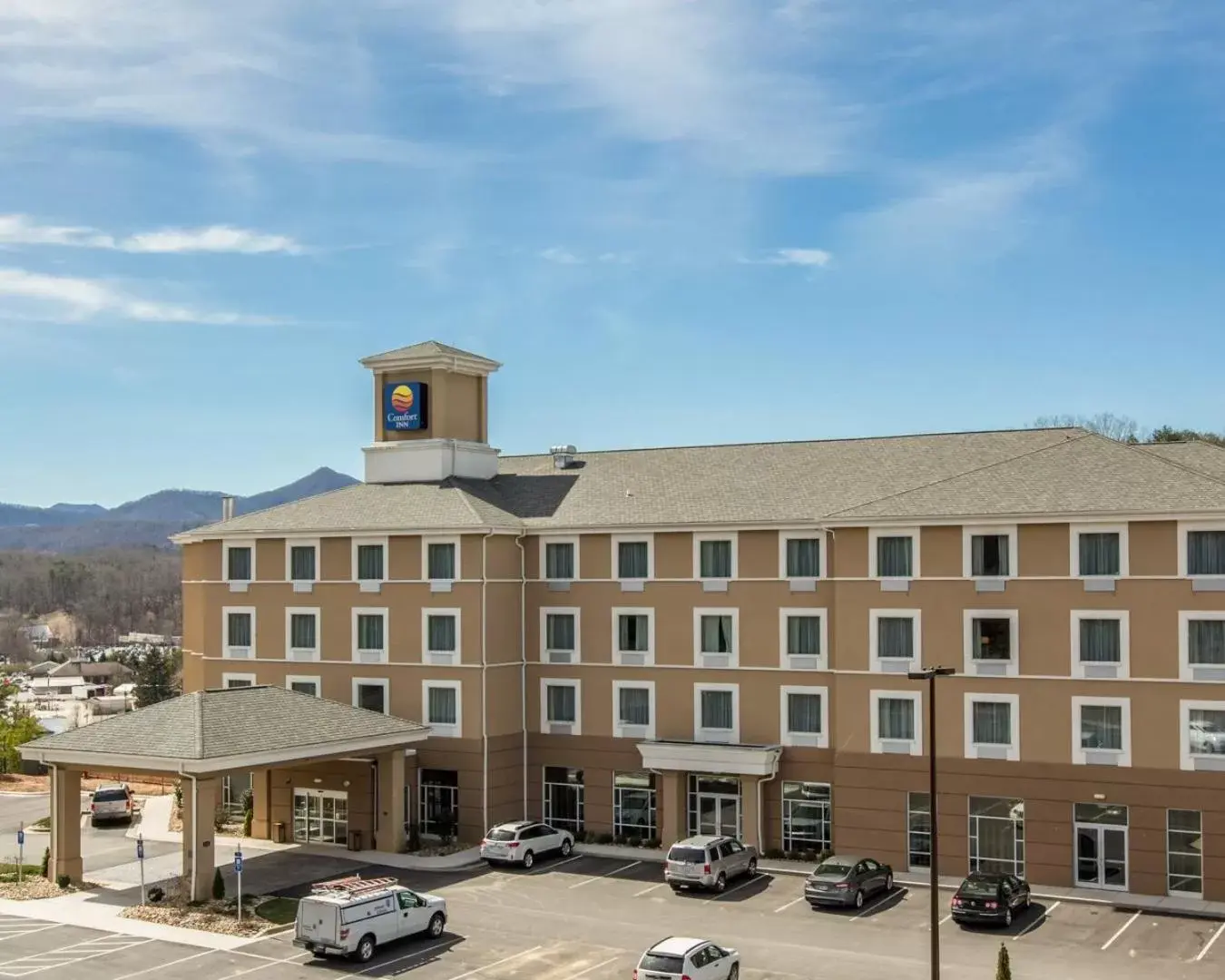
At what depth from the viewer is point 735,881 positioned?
47.4 meters

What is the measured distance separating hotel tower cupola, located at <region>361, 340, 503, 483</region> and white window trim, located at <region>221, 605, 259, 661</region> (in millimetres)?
8081

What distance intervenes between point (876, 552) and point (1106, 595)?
312 inches

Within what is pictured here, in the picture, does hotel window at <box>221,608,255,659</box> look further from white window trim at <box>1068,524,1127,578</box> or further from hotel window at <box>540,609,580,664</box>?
white window trim at <box>1068,524,1127,578</box>

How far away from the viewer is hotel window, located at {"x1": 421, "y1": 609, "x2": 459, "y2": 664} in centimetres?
5507

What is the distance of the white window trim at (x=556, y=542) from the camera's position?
5609cm

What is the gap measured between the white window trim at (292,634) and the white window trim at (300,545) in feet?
4.04

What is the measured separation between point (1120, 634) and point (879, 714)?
874cm

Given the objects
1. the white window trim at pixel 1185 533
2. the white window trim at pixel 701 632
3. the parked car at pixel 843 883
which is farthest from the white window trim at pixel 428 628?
the white window trim at pixel 1185 533

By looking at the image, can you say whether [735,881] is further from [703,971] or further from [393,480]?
[393,480]

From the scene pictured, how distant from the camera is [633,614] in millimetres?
54844

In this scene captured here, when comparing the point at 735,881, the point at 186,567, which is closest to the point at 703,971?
the point at 735,881

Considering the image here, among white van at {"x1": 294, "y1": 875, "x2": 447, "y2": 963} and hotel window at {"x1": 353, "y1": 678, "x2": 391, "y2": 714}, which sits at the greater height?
hotel window at {"x1": 353, "y1": 678, "x2": 391, "y2": 714}

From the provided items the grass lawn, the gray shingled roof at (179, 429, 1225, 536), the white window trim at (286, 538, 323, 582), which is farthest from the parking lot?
the white window trim at (286, 538, 323, 582)

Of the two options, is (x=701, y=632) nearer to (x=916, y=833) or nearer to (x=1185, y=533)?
(x=916, y=833)
